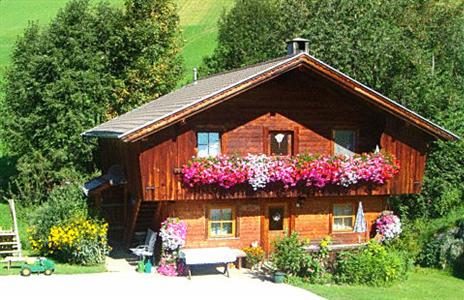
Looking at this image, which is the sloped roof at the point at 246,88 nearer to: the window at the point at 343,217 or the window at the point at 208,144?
the window at the point at 208,144

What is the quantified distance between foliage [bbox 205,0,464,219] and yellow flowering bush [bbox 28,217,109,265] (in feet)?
38.6

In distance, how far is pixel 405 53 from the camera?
3083cm

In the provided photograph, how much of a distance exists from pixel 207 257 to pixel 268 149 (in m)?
4.37

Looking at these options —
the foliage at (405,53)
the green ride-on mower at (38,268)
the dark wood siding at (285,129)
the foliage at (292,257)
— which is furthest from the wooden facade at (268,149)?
the foliage at (405,53)

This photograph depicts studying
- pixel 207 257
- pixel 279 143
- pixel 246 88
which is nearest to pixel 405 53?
pixel 279 143

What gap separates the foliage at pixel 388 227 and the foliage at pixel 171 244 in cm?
702

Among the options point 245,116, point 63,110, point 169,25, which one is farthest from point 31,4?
point 245,116

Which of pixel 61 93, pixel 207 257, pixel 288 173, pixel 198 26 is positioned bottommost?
pixel 207 257

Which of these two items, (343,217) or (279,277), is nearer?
(279,277)

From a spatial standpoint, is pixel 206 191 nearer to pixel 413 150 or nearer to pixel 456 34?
pixel 413 150

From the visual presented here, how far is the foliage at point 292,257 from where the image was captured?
1941cm

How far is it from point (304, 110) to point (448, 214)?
26.8ft

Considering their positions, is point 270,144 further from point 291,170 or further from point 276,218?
point 276,218

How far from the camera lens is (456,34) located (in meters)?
39.2
